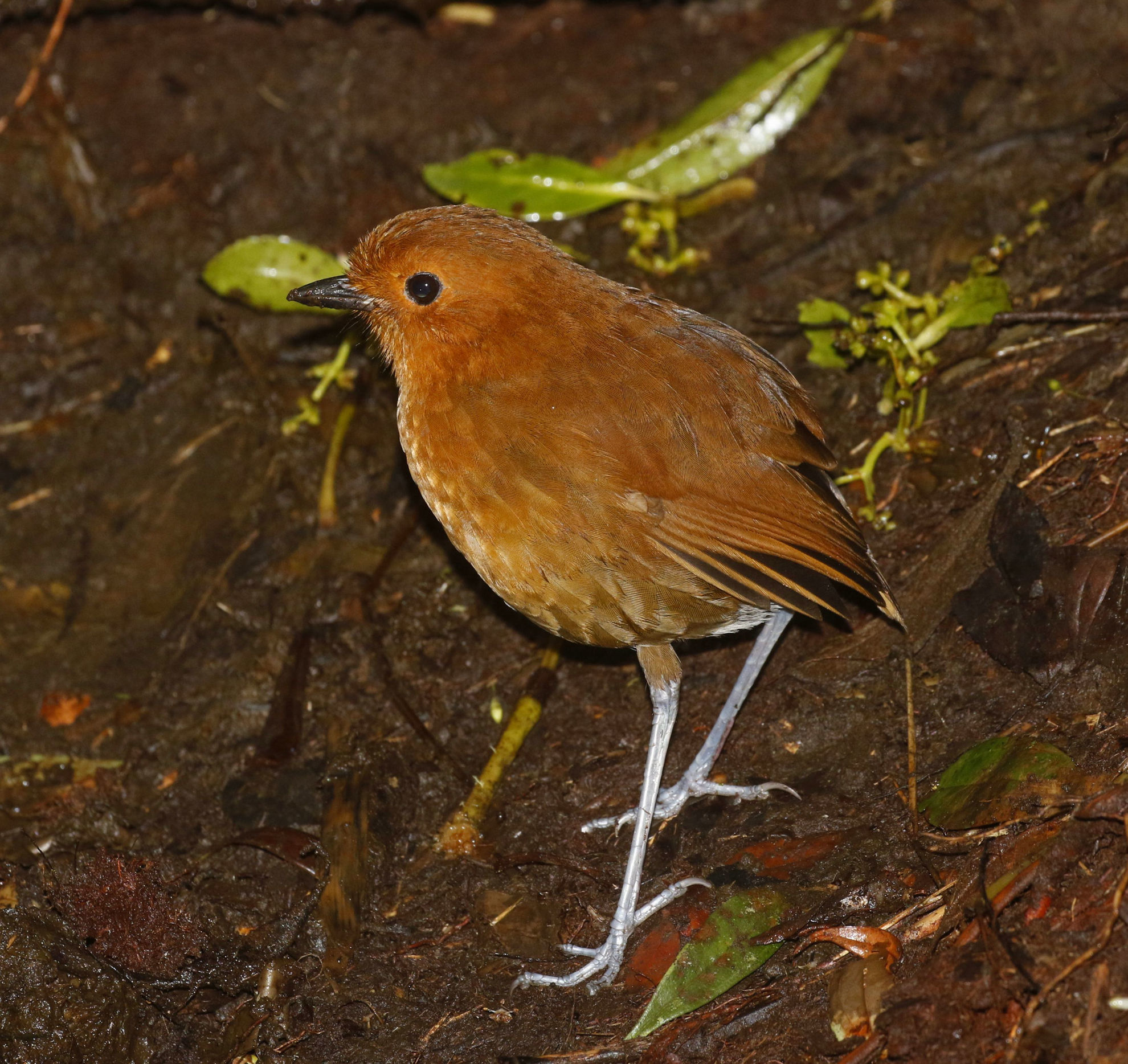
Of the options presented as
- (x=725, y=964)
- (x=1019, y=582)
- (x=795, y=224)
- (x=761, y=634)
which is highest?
(x=795, y=224)

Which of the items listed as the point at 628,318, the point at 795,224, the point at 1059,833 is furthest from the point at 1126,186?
the point at 1059,833

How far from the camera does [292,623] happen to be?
16.5 feet

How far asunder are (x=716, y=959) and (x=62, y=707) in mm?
2811

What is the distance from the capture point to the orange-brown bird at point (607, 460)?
147 inches

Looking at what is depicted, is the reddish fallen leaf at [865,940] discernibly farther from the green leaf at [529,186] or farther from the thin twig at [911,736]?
the green leaf at [529,186]

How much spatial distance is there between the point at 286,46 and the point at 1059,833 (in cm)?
560

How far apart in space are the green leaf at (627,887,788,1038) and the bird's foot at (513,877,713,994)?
0.22 metres

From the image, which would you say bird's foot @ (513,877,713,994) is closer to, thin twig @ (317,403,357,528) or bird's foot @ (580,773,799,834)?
bird's foot @ (580,773,799,834)

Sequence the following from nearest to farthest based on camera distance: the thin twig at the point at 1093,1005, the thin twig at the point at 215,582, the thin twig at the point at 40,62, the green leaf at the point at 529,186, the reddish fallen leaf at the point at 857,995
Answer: the thin twig at the point at 1093,1005, the reddish fallen leaf at the point at 857,995, the thin twig at the point at 215,582, the green leaf at the point at 529,186, the thin twig at the point at 40,62

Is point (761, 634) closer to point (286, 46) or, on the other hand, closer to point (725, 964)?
point (725, 964)

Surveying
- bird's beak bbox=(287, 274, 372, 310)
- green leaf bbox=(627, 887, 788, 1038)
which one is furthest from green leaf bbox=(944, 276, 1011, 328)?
green leaf bbox=(627, 887, 788, 1038)

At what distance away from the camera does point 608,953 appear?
3803 millimetres

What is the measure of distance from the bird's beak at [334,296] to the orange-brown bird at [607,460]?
0.07 metres

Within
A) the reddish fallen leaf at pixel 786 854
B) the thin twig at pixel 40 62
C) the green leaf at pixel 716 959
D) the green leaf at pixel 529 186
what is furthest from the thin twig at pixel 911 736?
the thin twig at pixel 40 62
